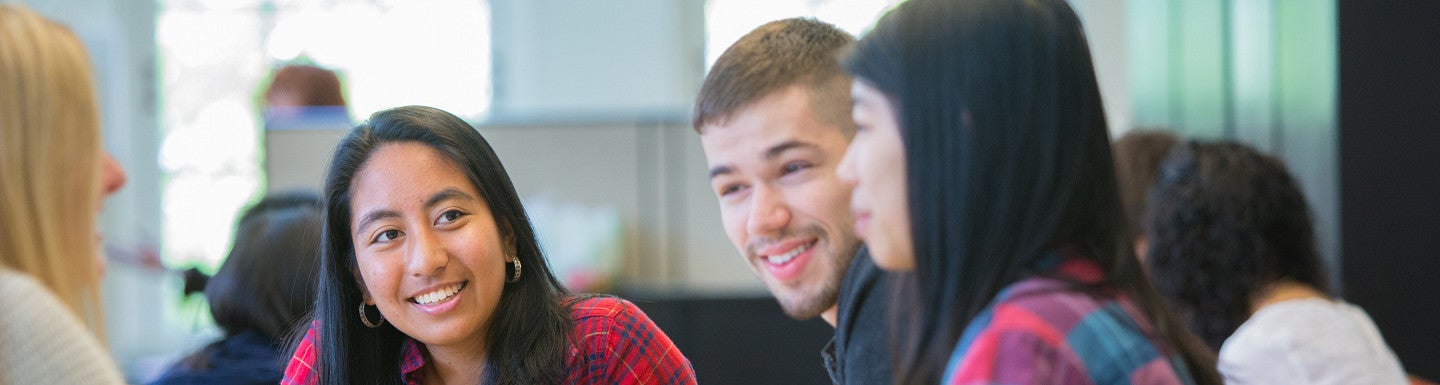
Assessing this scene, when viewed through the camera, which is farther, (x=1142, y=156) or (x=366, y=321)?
(x=1142, y=156)

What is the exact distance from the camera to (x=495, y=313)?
4.85 feet

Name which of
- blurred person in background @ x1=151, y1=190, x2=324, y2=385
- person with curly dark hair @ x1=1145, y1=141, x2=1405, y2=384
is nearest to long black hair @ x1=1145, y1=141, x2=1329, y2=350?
person with curly dark hair @ x1=1145, y1=141, x2=1405, y2=384

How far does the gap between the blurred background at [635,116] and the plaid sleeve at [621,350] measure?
0.16 metres

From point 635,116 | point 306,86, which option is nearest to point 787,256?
point 635,116

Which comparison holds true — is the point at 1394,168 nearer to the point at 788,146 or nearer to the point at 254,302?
the point at 788,146

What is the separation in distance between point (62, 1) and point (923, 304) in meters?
6.01

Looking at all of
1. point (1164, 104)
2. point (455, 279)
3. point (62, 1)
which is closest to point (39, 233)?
point (455, 279)

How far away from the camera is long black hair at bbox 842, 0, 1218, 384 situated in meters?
0.86

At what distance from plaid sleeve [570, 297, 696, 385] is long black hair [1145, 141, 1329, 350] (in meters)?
0.94

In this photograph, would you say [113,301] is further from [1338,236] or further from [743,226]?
[743,226]

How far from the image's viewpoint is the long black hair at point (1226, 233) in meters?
2.03

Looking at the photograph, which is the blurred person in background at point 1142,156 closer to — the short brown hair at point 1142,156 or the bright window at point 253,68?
the short brown hair at point 1142,156

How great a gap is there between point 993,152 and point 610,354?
29.0 inches

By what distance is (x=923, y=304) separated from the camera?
90 centimetres
